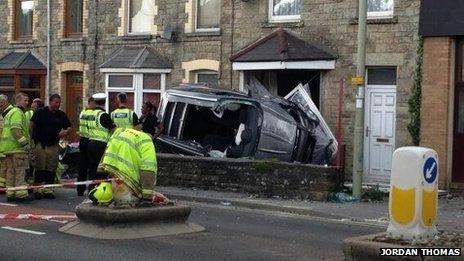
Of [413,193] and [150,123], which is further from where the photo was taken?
[150,123]

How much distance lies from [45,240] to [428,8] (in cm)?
1022

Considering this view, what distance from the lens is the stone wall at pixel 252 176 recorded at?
15266mm

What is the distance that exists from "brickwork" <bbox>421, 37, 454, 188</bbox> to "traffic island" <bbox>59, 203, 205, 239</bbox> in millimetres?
8007

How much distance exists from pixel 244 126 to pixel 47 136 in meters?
4.65

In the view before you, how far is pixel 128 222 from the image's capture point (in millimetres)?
9680

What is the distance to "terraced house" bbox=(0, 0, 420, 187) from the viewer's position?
693 inches

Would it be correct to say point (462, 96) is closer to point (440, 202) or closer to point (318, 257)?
point (440, 202)

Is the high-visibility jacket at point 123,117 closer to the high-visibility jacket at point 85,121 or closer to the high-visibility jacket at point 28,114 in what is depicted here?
the high-visibility jacket at point 85,121

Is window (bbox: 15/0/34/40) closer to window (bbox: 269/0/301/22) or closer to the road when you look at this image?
window (bbox: 269/0/301/22)

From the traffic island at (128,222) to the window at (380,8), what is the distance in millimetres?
9241

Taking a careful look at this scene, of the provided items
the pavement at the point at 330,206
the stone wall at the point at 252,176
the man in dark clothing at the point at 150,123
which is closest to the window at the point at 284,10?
the man in dark clothing at the point at 150,123

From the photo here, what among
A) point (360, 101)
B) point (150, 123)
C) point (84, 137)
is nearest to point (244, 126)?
point (150, 123)

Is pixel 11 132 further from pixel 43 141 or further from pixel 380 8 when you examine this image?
pixel 380 8

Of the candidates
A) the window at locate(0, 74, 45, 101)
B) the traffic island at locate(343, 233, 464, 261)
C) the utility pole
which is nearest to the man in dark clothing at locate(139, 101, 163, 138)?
the utility pole
